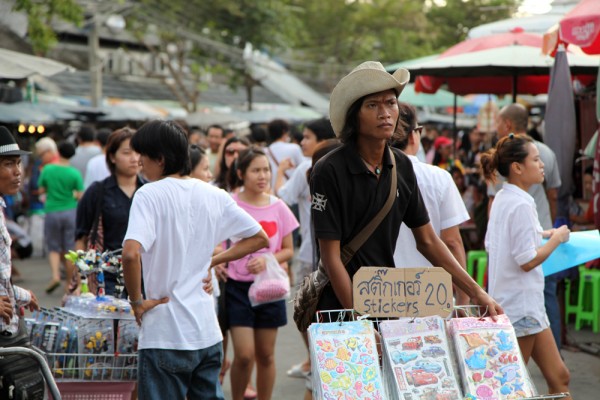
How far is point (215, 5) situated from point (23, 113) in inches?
510

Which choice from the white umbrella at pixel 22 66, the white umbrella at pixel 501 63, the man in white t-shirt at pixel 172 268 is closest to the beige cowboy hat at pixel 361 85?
the man in white t-shirt at pixel 172 268

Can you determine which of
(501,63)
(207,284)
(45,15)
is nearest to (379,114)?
(207,284)

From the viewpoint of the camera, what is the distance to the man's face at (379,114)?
3.79 metres

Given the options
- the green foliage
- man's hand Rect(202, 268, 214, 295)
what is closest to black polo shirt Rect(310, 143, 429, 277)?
A: man's hand Rect(202, 268, 214, 295)

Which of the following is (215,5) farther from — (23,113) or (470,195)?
(470,195)

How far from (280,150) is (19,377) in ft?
27.3

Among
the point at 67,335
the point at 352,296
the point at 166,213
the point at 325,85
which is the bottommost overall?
the point at 67,335

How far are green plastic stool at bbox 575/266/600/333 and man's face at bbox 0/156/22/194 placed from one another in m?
6.03

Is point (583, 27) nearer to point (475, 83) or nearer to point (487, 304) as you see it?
point (487, 304)

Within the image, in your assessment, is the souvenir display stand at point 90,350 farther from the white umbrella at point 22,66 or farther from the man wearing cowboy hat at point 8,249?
the white umbrella at point 22,66

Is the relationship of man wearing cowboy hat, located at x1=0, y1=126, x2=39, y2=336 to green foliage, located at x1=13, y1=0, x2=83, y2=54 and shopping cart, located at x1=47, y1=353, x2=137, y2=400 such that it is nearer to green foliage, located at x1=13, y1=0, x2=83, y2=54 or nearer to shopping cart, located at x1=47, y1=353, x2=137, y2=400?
shopping cart, located at x1=47, y1=353, x2=137, y2=400

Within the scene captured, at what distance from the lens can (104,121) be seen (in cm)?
2708

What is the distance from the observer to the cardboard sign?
3.57 metres

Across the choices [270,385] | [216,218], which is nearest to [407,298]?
[216,218]
